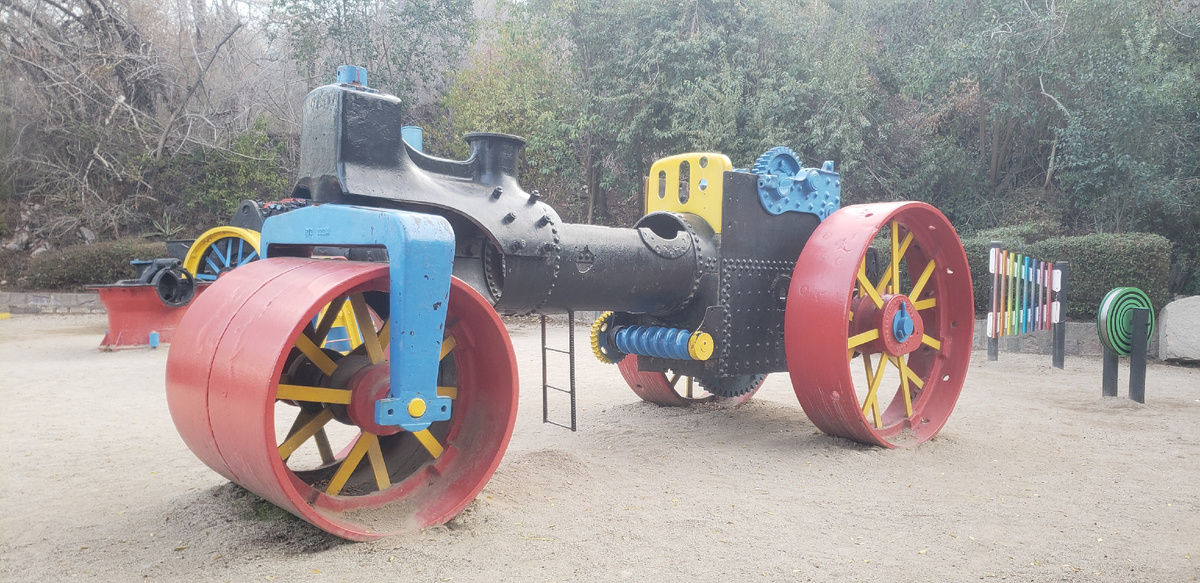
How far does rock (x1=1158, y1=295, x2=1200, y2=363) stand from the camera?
26.9 ft

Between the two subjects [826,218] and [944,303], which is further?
[944,303]

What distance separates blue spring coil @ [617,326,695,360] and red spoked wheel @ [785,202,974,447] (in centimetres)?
52

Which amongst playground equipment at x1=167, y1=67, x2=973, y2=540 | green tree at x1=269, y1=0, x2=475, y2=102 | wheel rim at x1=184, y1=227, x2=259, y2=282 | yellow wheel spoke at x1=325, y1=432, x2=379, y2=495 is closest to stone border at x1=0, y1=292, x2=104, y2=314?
wheel rim at x1=184, y1=227, x2=259, y2=282

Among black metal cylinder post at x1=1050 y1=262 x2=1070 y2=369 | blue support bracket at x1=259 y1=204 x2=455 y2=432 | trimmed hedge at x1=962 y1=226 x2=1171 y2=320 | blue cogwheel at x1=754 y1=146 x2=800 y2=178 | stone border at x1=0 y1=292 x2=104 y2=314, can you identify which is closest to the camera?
blue support bracket at x1=259 y1=204 x2=455 y2=432

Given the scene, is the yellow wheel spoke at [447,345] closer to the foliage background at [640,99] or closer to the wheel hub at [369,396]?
the wheel hub at [369,396]

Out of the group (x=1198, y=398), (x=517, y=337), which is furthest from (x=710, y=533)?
(x=517, y=337)

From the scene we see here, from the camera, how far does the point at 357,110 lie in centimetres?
298

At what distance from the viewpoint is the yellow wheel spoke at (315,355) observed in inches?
112

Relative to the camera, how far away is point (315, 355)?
2.91m

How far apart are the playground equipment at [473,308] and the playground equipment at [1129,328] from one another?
5.59 ft

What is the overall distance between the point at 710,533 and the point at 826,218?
2.09 meters

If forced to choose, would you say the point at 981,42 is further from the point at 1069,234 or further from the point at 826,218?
the point at 826,218

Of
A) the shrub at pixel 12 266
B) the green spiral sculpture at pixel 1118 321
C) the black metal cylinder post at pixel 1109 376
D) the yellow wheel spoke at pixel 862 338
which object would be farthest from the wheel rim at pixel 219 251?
the black metal cylinder post at pixel 1109 376

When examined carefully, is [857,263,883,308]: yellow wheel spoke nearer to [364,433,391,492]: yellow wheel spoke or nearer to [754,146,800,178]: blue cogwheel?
[754,146,800,178]: blue cogwheel
